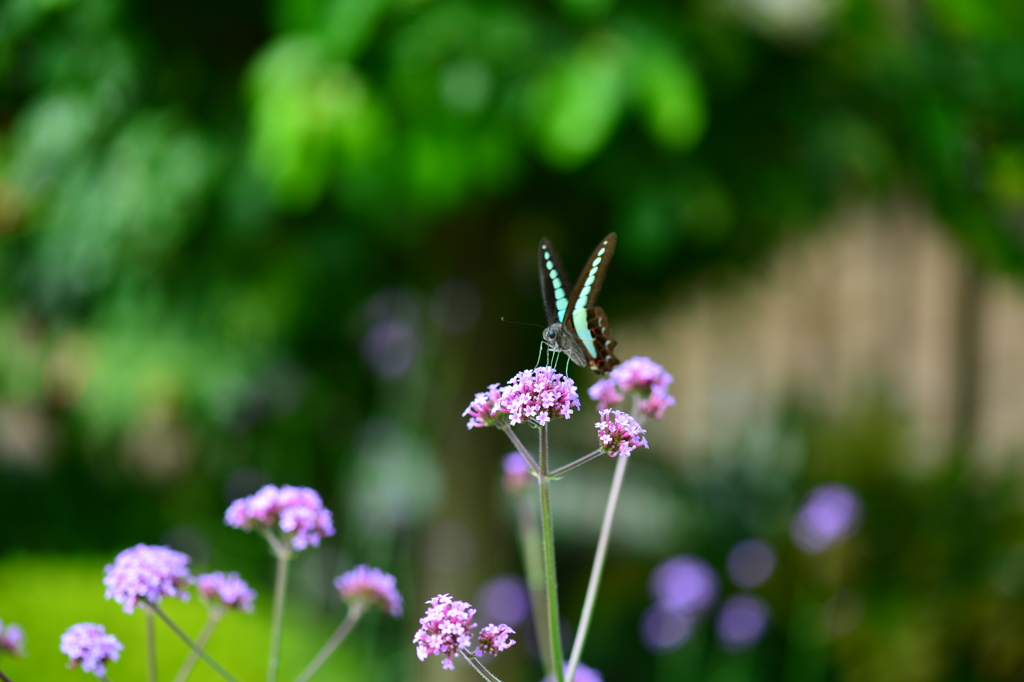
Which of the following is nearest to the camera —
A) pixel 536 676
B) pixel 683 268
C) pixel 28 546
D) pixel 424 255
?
pixel 424 255

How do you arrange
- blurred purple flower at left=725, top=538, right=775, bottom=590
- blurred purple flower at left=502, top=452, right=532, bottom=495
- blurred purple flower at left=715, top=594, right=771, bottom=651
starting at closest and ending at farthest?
1. blurred purple flower at left=502, top=452, right=532, bottom=495
2. blurred purple flower at left=715, top=594, right=771, bottom=651
3. blurred purple flower at left=725, top=538, right=775, bottom=590

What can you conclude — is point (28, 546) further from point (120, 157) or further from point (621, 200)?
point (621, 200)

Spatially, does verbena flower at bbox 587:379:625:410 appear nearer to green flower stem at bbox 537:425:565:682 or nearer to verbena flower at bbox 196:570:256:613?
green flower stem at bbox 537:425:565:682

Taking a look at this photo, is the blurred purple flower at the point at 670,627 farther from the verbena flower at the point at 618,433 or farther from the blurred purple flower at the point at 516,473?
the verbena flower at the point at 618,433

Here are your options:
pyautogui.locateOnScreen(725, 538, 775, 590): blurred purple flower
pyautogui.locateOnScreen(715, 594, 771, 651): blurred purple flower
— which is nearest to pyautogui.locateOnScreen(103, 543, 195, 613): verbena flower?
pyautogui.locateOnScreen(715, 594, 771, 651): blurred purple flower

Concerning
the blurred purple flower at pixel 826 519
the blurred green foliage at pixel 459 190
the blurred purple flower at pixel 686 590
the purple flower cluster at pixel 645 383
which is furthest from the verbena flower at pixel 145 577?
the blurred purple flower at pixel 826 519

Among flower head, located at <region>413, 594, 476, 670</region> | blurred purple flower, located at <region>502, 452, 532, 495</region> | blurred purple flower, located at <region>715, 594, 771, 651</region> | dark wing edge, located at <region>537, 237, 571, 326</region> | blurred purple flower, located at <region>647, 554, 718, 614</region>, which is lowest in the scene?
flower head, located at <region>413, 594, 476, 670</region>

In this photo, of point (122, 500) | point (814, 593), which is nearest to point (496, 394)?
point (814, 593)
